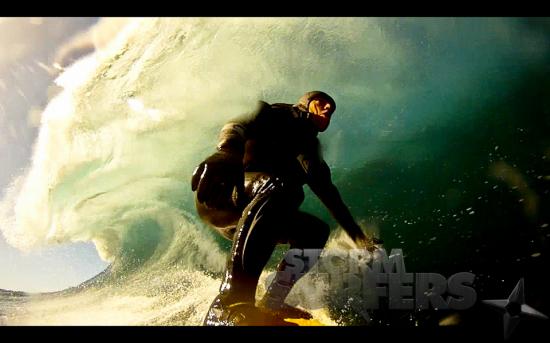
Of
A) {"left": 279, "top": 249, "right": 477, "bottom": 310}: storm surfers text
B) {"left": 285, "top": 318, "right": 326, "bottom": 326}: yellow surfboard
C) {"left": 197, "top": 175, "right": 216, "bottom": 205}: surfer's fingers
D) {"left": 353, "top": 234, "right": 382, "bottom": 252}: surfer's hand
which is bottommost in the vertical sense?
{"left": 285, "top": 318, "right": 326, "bottom": 326}: yellow surfboard

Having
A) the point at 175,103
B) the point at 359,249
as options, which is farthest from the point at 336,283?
the point at 175,103

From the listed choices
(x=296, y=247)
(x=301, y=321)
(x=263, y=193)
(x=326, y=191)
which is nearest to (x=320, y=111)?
(x=326, y=191)

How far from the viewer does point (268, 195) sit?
232 centimetres

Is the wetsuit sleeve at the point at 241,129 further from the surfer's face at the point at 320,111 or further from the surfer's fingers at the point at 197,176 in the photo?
the surfer's face at the point at 320,111

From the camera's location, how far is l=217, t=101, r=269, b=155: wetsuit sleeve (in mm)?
2328

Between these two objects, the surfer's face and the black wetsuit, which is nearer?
the black wetsuit

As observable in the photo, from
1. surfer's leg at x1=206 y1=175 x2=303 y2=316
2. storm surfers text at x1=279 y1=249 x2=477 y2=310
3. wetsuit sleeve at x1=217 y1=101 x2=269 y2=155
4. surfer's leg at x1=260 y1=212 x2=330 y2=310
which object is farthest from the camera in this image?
storm surfers text at x1=279 y1=249 x2=477 y2=310

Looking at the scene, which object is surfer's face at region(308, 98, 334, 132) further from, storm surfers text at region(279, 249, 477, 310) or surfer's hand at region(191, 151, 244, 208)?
storm surfers text at region(279, 249, 477, 310)

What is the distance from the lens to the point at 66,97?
137 inches

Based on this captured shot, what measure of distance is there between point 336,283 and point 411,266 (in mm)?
674

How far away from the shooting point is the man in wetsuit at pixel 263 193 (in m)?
2.18

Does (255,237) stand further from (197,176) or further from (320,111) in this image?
(320,111)

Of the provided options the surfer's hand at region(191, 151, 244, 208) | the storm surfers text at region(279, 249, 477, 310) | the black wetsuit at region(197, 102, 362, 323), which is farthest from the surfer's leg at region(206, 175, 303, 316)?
the storm surfers text at region(279, 249, 477, 310)
